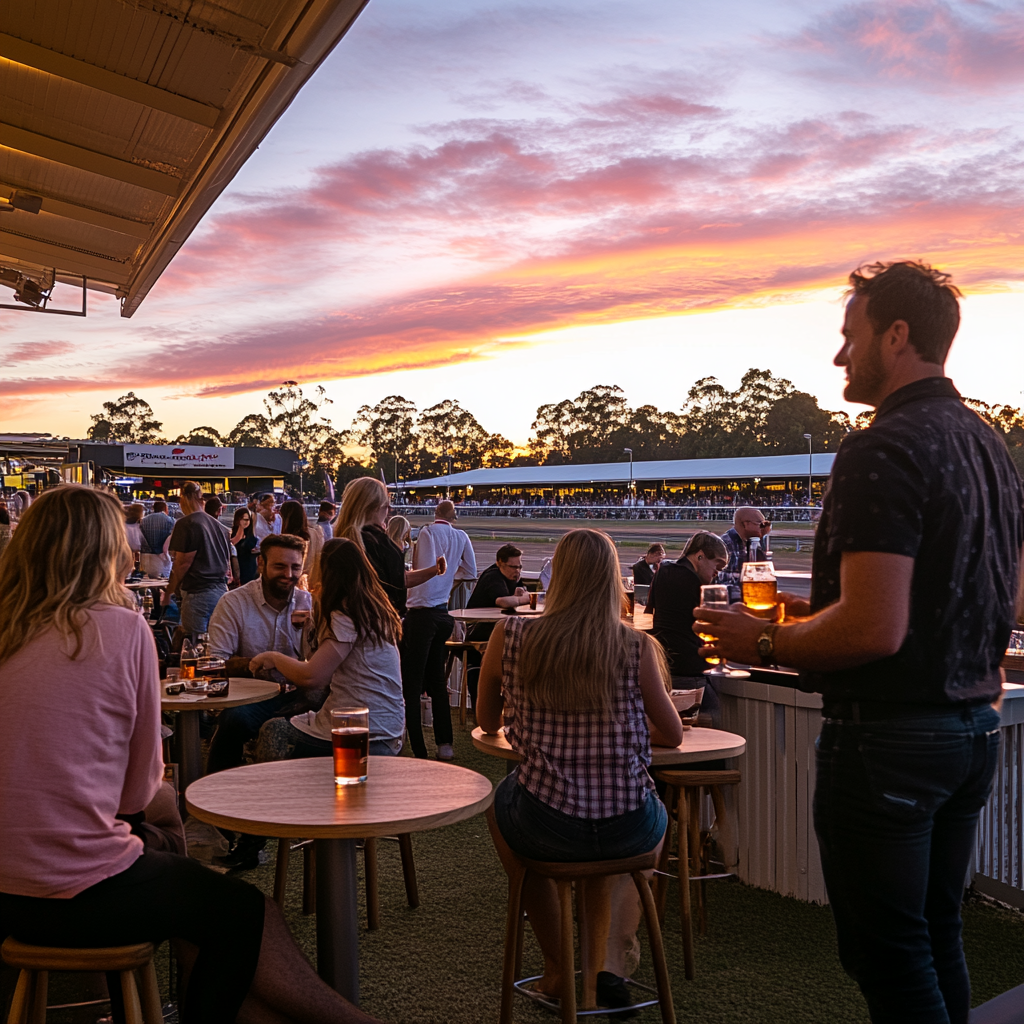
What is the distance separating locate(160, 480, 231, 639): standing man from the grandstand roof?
139 ft

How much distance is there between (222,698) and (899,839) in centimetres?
330

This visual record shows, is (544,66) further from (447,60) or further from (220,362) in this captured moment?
(220,362)

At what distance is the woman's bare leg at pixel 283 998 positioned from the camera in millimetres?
2240

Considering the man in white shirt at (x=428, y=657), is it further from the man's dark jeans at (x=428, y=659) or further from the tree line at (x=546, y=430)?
the tree line at (x=546, y=430)

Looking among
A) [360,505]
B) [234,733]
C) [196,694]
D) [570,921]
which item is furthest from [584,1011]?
[360,505]

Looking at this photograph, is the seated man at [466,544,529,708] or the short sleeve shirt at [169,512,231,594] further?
the seated man at [466,544,529,708]

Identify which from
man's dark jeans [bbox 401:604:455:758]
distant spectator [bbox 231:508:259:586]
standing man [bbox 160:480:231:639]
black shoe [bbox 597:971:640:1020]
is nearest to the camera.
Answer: black shoe [bbox 597:971:640:1020]

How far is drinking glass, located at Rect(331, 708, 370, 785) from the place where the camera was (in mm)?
2842

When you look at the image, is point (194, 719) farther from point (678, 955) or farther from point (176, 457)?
point (176, 457)

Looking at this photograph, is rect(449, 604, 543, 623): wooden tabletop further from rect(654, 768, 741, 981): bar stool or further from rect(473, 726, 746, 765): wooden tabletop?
rect(473, 726, 746, 765): wooden tabletop

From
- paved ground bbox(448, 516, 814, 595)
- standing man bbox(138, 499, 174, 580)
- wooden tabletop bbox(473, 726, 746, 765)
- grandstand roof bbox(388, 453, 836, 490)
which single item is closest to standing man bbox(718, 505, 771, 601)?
wooden tabletop bbox(473, 726, 746, 765)

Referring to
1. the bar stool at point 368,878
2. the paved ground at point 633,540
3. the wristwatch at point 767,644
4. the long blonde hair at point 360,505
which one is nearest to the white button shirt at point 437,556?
the long blonde hair at point 360,505

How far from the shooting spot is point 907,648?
1744 mm

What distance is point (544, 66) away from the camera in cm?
890
